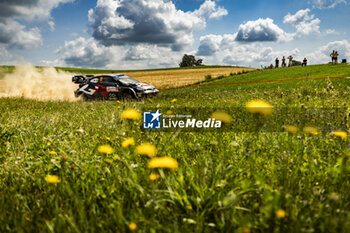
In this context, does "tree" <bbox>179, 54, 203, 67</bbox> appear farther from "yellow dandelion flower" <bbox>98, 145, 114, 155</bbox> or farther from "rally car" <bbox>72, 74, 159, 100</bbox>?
"yellow dandelion flower" <bbox>98, 145, 114, 155</bbox>

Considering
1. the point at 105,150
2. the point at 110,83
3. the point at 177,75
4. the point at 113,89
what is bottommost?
the point at 105,150

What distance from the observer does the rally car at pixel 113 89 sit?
14.2m

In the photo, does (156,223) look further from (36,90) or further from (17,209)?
(36,90)

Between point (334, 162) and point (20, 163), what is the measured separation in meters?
3.72

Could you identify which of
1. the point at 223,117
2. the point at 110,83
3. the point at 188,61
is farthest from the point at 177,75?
the point at 188,61

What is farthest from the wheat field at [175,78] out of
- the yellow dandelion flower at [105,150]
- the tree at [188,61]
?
the tree at [188,61]

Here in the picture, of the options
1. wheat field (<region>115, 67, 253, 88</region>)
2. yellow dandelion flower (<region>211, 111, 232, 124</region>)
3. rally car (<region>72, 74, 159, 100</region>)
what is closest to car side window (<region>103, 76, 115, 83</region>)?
rally car (<region>72, 74, 159, 100</region>)

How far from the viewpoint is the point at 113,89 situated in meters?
14.7

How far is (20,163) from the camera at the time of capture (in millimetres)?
2936

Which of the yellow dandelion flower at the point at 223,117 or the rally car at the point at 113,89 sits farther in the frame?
the rally car at the point at 113,89

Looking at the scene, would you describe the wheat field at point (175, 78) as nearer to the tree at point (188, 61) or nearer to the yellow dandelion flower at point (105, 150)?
the yellow dandelion flower at point (105, 150)

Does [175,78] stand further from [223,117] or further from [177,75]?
[223,117]

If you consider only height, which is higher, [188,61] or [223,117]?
[188,61]

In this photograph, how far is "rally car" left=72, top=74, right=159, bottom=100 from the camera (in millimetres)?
14180
